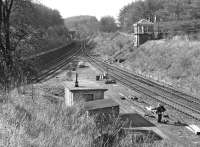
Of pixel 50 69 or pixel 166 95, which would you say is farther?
pixel 50 69

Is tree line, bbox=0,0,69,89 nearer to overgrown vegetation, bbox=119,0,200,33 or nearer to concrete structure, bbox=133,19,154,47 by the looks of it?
overgrown vegetation, bbox=119,0,200,33

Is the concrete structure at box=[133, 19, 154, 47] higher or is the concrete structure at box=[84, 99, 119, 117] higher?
the concrete structure at box=[133, 19, 154, 47]

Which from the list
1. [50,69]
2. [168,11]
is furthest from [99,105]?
[168,11]

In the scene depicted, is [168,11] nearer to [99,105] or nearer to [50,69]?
[50,69]

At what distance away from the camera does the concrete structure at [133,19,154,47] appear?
52.4 meters

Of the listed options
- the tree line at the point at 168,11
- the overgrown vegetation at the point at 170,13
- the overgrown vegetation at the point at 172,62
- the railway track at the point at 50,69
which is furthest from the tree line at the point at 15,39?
the tree line at the point at 168,11

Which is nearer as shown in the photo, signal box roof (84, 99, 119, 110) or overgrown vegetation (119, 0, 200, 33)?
signal box roof (84, 99, 119, 110)

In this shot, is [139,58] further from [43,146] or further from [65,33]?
[65,33]

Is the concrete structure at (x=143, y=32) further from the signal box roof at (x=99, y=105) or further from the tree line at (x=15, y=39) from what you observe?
the signal box roof at (x=99, y=105)

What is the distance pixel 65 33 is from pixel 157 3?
2288 inches

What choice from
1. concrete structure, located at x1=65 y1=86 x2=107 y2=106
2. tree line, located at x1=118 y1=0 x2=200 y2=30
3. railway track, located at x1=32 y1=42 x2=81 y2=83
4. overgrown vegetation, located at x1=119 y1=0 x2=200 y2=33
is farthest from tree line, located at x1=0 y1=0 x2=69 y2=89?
tree line, located at x1=118 y1=0 x2=200 y2=30

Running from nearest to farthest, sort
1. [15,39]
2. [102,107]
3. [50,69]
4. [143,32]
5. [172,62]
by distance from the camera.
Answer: [102,107] → [15,39] → [172,62] → [50,69] → [143,32]

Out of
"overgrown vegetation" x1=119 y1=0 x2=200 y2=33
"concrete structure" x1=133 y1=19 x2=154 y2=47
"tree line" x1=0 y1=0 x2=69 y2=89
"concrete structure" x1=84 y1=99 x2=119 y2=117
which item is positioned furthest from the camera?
"concrete structure" x1=133 y1=19 x2=154 y2=47

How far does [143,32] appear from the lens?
52.8 meters
